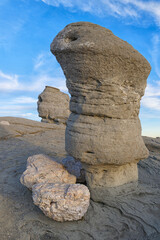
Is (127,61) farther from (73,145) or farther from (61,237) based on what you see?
(61,237)

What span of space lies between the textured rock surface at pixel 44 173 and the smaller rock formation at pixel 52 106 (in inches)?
453

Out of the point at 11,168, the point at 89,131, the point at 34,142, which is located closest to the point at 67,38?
the point at 89,131

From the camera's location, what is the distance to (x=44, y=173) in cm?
362

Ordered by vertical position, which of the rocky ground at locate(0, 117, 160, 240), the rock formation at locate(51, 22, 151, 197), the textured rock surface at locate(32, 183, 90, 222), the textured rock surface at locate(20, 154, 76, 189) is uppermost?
the rock formation at locate(51, 22, 151, 197)

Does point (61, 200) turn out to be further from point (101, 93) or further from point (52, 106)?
point (52, 106)

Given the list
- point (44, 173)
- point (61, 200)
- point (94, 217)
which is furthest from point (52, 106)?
point (61, 200)

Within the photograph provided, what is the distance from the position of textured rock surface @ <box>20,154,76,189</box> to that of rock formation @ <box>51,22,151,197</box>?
53 centimetres

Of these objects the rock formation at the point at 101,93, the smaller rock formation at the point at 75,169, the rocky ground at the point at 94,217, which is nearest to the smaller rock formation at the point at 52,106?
the rocky ground at the point at 94,217

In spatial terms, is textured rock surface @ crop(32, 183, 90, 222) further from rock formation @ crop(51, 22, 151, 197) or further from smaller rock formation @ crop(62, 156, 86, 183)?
smaller rock formation @ crop(62, 156, 86, 183)

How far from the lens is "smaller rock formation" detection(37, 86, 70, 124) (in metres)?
15.4

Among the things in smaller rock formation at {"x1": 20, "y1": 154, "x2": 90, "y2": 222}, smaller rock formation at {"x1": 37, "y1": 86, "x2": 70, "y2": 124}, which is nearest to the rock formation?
smaller rock formation at {"x1": 20, "y1": 154, "x2": 90, "y2": 222}

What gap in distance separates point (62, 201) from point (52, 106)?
1306 centimetres

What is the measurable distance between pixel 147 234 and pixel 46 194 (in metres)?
1.83

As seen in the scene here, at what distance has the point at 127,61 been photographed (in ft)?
10.9
